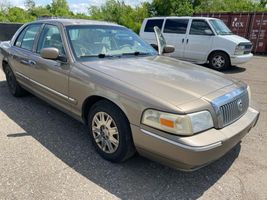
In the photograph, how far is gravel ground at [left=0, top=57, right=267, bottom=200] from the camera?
2.57 metres

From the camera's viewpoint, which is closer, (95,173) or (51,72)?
(95,173)

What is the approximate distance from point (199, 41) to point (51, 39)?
21.6 feet

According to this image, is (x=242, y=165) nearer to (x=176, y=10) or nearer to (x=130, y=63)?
(x=130, y=63)

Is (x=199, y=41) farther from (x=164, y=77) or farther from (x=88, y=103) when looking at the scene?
(x=88, y=103)

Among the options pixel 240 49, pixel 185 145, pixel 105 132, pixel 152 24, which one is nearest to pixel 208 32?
pixel 240 49

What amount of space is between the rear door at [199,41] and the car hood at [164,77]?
5.89m

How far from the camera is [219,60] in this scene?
905 cm

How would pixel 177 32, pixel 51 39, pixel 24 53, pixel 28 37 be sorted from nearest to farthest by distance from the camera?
pixel 51 39 < pixel 24 53 < pixel 28 37 < pixel 177 32

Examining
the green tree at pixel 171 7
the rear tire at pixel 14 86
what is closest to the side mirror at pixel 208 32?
the rear tire at pixel 14 86

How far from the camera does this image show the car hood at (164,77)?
2576mm

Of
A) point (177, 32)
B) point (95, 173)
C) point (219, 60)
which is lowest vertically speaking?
point (95, 173)

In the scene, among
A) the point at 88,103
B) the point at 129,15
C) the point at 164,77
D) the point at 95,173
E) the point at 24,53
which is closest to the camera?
the point at 95,173

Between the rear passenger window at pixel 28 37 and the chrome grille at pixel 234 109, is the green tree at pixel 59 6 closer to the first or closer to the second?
the rear passenger window at pixel 28 37

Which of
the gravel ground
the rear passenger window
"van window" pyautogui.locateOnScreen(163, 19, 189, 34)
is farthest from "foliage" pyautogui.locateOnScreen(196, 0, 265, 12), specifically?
the gravel ground
